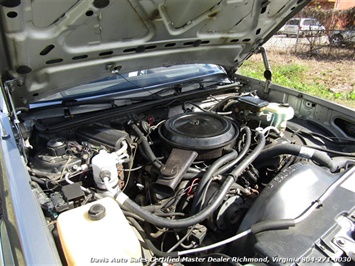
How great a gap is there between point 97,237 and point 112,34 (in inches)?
42.3

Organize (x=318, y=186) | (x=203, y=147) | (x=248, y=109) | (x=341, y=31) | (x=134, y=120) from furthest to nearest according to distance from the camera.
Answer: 1. (x=341, y=31)
2. (x=248, y=109)
3. (x=134, y=120)
4. (x=203, y=147)
5. (x=318, y=186)

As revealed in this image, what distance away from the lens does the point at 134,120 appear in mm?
1961

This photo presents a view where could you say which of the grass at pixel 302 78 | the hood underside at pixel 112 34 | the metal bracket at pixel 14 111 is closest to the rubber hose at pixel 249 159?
the hood underside at pixel 112 34

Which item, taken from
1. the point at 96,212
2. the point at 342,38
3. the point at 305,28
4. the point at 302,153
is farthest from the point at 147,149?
the point at 305,28

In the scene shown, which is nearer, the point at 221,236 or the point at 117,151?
the point at 221,236

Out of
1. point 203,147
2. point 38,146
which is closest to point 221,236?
point 203,147

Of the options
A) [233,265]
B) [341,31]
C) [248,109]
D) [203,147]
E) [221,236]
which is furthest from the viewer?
[341,31]

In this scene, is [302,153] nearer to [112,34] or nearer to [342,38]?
[112,34]

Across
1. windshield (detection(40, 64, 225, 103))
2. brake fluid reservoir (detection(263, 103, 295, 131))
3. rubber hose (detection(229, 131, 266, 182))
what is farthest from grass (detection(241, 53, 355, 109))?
rubber hose (detection(229, 131, 266, 182))

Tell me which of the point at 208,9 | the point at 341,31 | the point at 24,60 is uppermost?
the point at 208,9

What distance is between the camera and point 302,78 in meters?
7.28

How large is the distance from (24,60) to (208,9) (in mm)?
1061

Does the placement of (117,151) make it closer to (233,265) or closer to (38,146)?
(38,146)

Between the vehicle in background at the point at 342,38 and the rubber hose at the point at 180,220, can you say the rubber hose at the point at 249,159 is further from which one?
the vehicle in background at the point at 342,38
